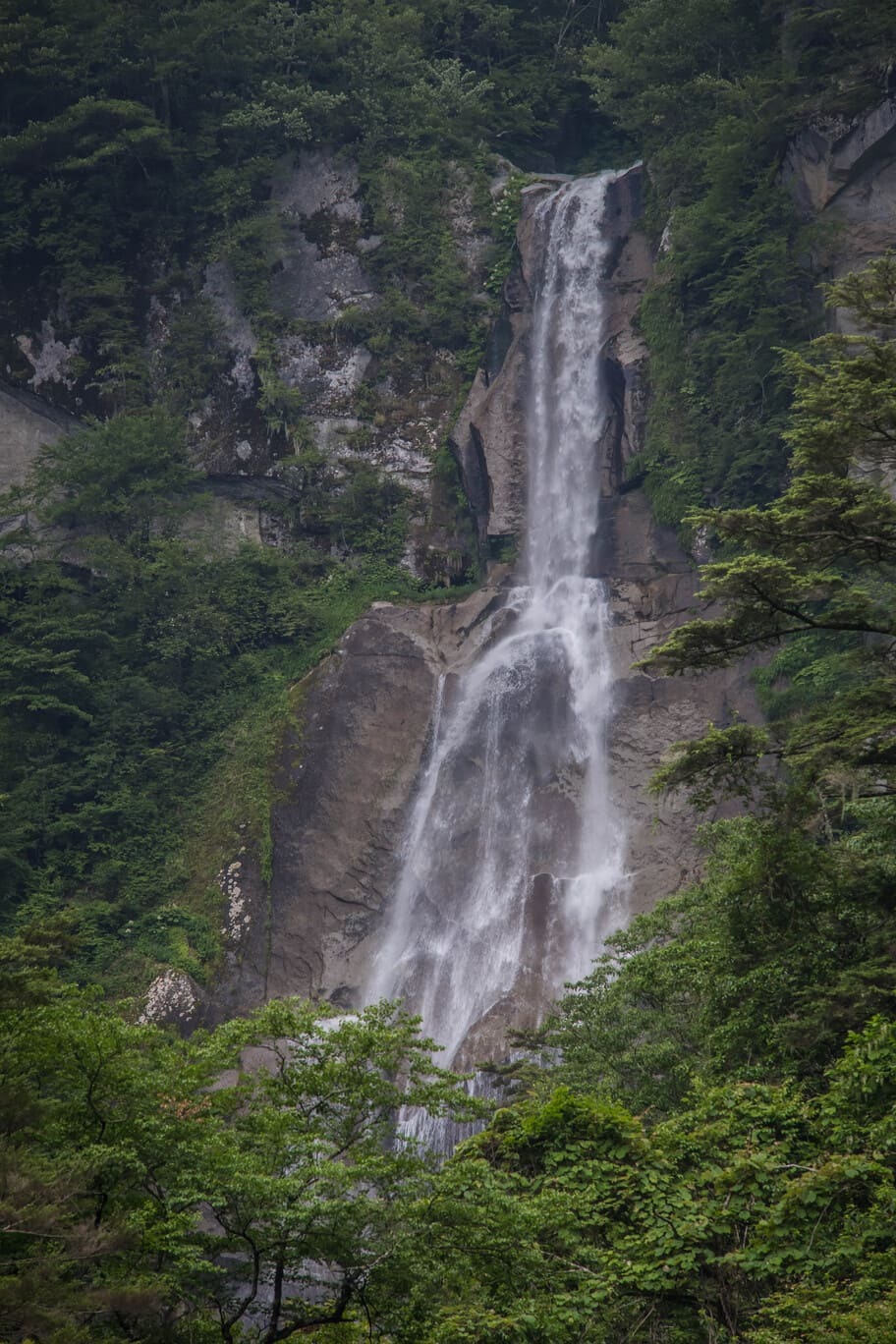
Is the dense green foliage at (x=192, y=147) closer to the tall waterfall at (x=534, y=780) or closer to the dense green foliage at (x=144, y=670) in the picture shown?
the dense green foliage at (x=144, y=670)

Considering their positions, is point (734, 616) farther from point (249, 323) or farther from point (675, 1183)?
point (249, 323)

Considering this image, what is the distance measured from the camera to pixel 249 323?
34438mm

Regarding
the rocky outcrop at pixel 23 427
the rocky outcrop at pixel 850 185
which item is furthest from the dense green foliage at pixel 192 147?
the rocky outcrop at pixel 850 185

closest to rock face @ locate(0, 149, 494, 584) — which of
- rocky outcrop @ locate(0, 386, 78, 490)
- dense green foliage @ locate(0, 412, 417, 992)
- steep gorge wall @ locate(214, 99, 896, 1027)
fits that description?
rocky outcrop @ locate(0, 386, 78, 490)

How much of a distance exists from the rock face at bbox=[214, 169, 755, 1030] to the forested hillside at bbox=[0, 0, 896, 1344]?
810 mm

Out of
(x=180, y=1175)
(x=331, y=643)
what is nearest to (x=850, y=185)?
(x=331, y=643)

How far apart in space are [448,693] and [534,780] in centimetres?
312

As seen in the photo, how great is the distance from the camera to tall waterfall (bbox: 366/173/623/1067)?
24.5 meters

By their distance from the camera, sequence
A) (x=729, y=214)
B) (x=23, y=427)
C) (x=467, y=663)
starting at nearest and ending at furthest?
(x=729, y=214)
(x=467, y=663)
(x=23, y=427)

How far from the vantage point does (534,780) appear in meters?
26.9

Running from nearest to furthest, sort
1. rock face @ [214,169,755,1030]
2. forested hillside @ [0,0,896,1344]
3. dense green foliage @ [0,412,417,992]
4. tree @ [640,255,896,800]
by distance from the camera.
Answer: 1. forested hillside @ [0,0,896,1344]
2. tree @ [640,255,896,800]
3. rock face @ [214,169,755,1030]
4. dense green foliage @ [0,412,417,992]

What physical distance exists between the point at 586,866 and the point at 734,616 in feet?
44.6

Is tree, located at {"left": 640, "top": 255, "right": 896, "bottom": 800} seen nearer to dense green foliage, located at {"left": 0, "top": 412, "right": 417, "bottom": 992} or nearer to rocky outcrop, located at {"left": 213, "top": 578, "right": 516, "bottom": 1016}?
rocky outcrop, located at {"left": 213, "top": 578, "right": 516, "bottom": 1016}

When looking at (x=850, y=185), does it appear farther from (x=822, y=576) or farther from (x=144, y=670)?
(x=144, y=670)
